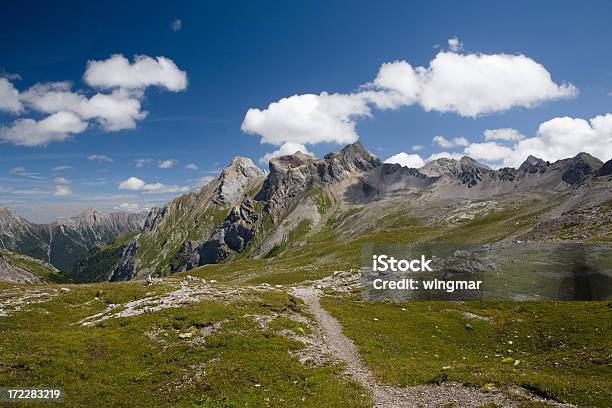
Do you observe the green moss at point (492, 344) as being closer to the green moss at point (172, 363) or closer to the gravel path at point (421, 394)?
the gravel path at point (421, 394)

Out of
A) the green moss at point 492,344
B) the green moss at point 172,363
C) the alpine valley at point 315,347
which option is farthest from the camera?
the green moss at point 492,344

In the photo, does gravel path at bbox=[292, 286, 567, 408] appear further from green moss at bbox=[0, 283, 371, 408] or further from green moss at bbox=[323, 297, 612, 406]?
green moss at bbox=[0, 283, 371, 408]

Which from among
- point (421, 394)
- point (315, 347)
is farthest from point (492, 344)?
point (315, 347)

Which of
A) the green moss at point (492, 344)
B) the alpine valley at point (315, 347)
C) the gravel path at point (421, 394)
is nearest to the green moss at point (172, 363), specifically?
the alpine valley at point (315, 347)

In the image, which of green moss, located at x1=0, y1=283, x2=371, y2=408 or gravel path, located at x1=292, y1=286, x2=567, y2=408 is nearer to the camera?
gravel path, located at x1=292, y1=286, x2=567, y2=408

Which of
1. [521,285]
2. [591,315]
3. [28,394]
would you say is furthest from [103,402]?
[521,285]

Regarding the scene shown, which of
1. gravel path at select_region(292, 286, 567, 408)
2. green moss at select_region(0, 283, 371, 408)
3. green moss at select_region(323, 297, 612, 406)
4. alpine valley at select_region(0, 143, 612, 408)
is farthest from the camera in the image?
green moss at select_region(323, 297, 612, 406)

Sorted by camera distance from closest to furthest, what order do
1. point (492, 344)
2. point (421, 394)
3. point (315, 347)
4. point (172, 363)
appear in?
1. point (421, 394)
2. point (172, 363)
3. point (315, 347)
4. point (492, 344)

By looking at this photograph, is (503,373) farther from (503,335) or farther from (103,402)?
(103,402)

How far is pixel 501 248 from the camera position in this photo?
2574 inches

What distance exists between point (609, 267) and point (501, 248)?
51.7ft

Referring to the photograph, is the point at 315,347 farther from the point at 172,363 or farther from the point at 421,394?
the point at 421,394

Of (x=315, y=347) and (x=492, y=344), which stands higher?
(x=315, y=347)

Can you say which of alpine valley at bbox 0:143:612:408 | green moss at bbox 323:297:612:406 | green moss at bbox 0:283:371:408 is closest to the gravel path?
alpine valley at bbox 0:143:612:408
